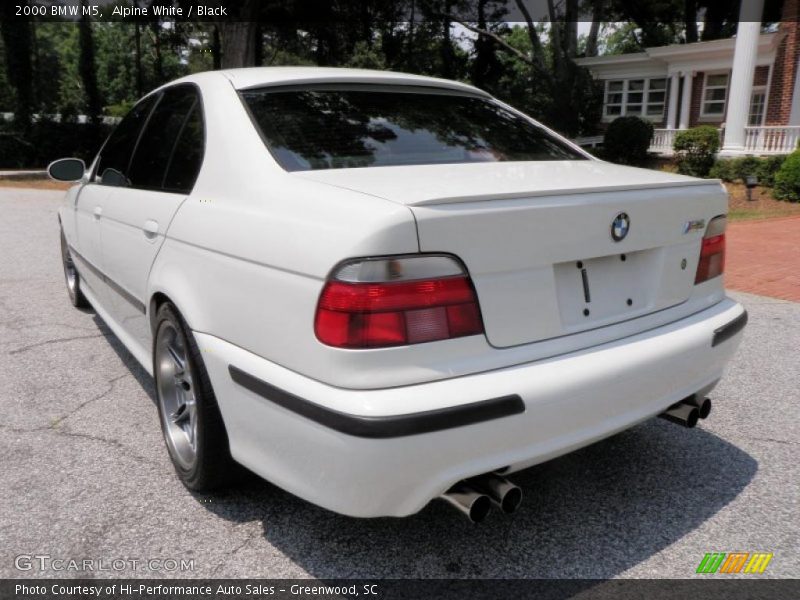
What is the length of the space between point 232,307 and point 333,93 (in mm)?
1124

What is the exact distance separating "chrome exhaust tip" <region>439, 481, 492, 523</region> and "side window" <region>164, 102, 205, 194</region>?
1.58m

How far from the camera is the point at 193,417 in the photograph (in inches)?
104

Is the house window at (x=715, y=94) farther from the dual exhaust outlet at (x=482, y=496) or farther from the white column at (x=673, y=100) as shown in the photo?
the dual exhaust outlet at (x=482, y=496)

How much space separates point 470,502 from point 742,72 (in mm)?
20772

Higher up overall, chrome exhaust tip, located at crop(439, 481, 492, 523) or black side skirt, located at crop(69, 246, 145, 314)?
black side skirt, located at crop(69, 246, 145, 314)

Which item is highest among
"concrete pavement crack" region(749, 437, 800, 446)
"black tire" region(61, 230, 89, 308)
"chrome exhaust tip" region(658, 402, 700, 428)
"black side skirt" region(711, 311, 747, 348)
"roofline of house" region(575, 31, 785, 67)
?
"roofline of house" region(575, 31, 785, 67)

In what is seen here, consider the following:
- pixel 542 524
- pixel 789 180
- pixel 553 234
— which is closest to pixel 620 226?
pixel 553 234

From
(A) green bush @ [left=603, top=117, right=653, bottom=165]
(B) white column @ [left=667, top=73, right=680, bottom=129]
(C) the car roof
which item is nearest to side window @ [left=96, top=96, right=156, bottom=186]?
(C) the car roof

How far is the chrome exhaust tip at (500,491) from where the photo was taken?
78.2 inches

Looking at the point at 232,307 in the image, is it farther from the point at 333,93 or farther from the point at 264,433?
the point at 333,93

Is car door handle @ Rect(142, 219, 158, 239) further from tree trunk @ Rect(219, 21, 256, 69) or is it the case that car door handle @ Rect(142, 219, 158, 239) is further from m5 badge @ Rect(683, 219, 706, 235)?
tree trunk @ Rect(219, 21, 256, 69)

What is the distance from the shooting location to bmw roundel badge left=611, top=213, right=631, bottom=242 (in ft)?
7.32

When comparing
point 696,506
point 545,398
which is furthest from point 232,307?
point 696,506

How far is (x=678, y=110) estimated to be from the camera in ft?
86.5
